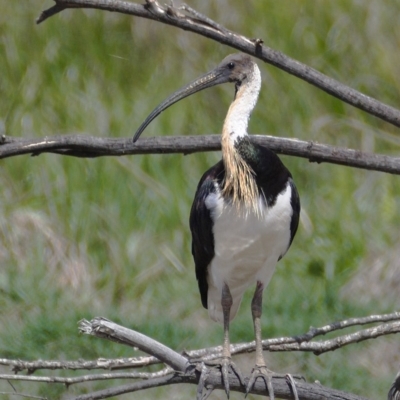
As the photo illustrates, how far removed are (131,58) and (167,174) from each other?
1.34 metres

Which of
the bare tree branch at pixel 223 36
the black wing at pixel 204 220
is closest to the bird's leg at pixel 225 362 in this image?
the black wing at pixel 204 220

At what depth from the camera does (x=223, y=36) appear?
13.3 feet

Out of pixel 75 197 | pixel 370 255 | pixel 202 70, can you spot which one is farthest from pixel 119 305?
pixel 202 70

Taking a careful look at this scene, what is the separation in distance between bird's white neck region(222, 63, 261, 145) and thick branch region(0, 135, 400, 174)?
0.39 ft

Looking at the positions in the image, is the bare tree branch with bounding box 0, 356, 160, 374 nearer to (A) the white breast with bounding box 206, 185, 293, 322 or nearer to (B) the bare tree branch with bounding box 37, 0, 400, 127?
(A) the white breast with bounding box 206, 185, 293, 322

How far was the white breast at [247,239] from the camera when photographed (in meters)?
4.24

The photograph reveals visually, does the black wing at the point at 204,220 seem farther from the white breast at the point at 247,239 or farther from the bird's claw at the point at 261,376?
the bird's claw at the point at 261,376

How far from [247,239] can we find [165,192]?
3.15 m

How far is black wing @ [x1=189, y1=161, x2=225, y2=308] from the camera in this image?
4.33m

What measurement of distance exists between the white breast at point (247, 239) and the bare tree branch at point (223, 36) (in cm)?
43

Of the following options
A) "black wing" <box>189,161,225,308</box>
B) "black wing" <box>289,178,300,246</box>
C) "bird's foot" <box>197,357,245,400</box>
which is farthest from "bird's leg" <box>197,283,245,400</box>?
"black wing" <box>289,178,300,246</box>

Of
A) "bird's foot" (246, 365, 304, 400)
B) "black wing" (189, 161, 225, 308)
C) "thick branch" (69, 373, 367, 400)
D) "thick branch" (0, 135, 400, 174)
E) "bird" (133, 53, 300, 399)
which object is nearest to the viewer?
"thick branch" (69, 373, 367, 400)

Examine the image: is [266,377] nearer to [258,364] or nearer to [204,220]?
[258,364]

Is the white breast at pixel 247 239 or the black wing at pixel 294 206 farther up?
the black wing at pixel 294 206
